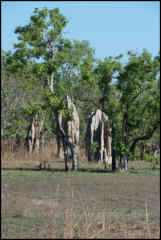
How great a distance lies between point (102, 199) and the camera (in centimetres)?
1238

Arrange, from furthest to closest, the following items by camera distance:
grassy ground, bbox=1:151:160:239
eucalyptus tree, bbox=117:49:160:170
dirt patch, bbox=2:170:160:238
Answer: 1. eucalyptus tree, bbox=117:49:160:170
2. dirt patch, bbox=2:170:160:238
3. grassy ground, bbox=1:151:160:239

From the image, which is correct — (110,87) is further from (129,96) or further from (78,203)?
(78,203)

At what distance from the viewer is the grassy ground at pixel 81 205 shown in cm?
766

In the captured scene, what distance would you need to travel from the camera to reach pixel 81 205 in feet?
36.0

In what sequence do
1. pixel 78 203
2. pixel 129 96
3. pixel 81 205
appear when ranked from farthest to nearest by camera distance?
pixel 129 96 < pixel 78 203 < pixel 81 205

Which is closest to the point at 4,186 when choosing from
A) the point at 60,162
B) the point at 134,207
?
the point at 134,207

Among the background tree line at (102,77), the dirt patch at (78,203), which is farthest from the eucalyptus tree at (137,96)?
the dirt patch at (78,203)

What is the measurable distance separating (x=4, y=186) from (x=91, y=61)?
906 centimetres

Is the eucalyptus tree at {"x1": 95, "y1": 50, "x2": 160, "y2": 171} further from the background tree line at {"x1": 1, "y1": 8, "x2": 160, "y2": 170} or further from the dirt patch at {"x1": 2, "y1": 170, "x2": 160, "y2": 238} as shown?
the dirt patch at {"x1": 2, "y1": 170, "x2": 160, "y2": 238}

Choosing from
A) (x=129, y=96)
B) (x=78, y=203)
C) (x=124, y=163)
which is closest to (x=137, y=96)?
(x=129, y=96)

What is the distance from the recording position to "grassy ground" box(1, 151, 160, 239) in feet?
25.1

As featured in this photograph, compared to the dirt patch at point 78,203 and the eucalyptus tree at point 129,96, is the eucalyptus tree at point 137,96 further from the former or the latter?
the dirt patch at point 78,203

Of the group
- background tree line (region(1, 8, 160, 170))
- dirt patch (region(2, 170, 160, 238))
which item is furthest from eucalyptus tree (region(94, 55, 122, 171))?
dirt patch (region(2, 170, 160, 238))

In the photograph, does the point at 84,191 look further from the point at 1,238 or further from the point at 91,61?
the point at 91,61
